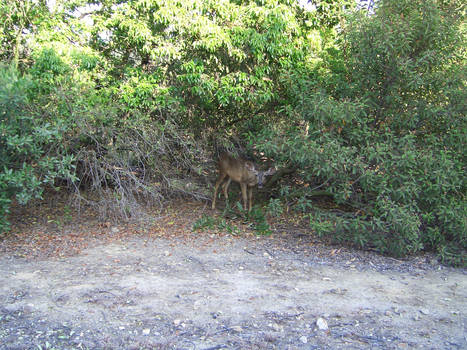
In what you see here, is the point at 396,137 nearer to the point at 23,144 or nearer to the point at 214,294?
the point at 214,294

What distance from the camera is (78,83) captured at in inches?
290

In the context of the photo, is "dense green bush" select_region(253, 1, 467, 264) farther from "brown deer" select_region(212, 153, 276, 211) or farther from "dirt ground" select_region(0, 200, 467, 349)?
"brown deer" select_region(212, 153, 276, 211)

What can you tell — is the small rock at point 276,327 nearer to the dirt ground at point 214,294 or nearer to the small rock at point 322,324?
the dirt ground at point 214,294

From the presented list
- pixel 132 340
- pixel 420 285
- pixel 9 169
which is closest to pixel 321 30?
pixel 420 285

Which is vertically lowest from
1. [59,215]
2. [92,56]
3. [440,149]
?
[59,215]

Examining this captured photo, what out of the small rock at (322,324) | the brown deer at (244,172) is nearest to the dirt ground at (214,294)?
the small rock at (322,324)

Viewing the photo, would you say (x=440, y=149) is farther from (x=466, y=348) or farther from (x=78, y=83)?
(x=78, y=83)

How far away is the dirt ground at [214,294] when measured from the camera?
448 cm

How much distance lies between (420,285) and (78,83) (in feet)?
20.6

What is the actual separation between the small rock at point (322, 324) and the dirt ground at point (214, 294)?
11mm

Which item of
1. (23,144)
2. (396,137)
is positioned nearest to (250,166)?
(396,137)

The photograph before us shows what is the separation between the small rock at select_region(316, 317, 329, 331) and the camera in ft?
15.5

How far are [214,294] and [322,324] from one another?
A: 4.77 ft

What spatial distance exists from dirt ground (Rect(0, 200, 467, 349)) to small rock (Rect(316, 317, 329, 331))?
11 mm
